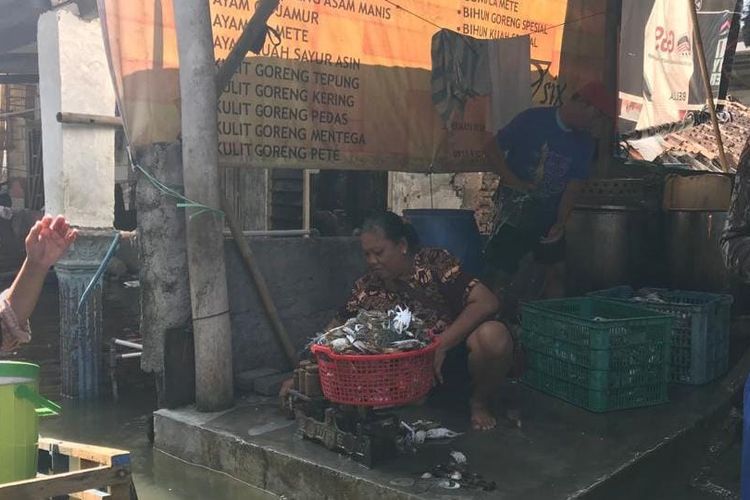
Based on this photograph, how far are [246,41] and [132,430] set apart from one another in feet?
8.52

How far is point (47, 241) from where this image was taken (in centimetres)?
235

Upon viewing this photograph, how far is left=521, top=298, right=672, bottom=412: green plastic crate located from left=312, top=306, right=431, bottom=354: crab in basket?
45.3 inches

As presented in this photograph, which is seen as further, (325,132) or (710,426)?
(325,132)

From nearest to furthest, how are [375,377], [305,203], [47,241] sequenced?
1. [47,241]
2. [375,377]
3. [305,203]

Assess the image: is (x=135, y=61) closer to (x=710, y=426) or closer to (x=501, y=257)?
(x=501, y=257)

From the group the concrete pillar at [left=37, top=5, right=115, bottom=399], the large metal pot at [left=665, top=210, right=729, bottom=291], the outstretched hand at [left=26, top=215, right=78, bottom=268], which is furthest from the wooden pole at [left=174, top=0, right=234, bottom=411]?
the large metal pot at [left=665, top=210, right=729, bottom=291]

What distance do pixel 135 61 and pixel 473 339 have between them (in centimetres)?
251

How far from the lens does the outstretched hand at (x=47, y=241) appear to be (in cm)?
234

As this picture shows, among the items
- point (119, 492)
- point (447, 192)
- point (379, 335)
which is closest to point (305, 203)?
A: point (447, 192)

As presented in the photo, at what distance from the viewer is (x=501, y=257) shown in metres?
5.68

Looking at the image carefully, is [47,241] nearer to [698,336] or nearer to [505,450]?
[505,450]

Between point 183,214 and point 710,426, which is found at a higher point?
point 183,214

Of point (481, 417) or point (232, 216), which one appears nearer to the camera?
point (481, 417)

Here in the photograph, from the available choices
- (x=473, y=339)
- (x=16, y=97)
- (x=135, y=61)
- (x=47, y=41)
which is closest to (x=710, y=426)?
(x=473, y=339)
